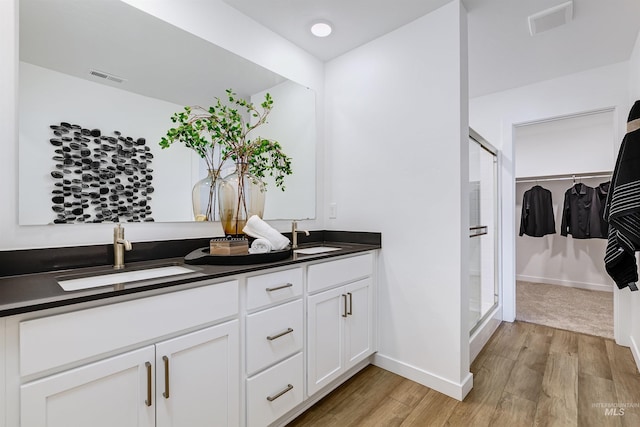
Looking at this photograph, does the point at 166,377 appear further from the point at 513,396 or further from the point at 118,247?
the point at 513,396

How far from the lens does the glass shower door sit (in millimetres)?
2399

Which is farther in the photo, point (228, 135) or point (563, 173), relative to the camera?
point (563, 173)

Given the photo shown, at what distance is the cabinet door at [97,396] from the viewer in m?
0.85

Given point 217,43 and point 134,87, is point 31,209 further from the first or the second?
point 217,43

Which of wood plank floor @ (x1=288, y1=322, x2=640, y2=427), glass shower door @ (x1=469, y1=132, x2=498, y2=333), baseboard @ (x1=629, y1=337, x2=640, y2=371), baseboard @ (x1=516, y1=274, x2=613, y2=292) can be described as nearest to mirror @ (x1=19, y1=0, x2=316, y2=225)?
wood plank floor @ (x1=288, y1=322, x2=640, y2=427)

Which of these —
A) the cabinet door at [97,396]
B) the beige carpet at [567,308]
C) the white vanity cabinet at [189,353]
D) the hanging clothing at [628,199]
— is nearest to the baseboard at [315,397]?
the white vanity cabinet at [189,353]

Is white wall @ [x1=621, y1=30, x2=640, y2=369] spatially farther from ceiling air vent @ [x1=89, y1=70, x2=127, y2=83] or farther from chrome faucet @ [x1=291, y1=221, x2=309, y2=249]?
ceiling air vent @ [x1=89, y1=70, x2=127, y2=83]

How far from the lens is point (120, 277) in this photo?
130cm

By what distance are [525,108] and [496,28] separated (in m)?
1.27

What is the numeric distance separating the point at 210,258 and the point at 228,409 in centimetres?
65

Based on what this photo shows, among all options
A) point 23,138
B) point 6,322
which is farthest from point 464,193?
point 23,138

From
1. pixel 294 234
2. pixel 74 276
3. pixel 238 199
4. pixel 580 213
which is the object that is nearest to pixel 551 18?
pixel 294 234

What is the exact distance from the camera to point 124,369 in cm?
99

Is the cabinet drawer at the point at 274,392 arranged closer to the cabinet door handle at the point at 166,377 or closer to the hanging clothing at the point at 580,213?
the cabinet door handle at the point at 166,377
